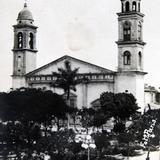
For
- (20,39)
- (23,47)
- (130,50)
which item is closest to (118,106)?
(130,50)

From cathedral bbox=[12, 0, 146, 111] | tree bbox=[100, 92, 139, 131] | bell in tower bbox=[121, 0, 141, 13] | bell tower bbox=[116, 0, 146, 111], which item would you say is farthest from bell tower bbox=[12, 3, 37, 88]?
tree bbox=[100, 92, 139, 131]

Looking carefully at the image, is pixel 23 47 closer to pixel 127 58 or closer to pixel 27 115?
pixel 127 58

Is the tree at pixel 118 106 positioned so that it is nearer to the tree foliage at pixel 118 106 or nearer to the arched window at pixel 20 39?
the tree foliage at pixel 118 106

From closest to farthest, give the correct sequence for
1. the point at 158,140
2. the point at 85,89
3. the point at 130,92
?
the point at 158,140, the point at 130,92, the point at 85,89

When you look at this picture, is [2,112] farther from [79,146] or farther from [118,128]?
[118,128]

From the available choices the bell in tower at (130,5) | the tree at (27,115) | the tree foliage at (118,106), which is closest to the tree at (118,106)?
the tree foliage at (118,106)

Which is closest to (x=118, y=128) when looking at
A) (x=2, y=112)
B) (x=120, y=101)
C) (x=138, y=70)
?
(x=120, y=101)

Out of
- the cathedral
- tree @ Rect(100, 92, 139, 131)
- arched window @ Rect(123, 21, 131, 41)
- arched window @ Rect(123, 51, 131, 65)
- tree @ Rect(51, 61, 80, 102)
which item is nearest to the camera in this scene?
tree @ Rect(100, 92, 139, 131)

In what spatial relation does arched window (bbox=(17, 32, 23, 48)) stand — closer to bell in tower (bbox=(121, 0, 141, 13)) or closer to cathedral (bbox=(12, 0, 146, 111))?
cathedral (bbox=(12, 0, 146, 111))
